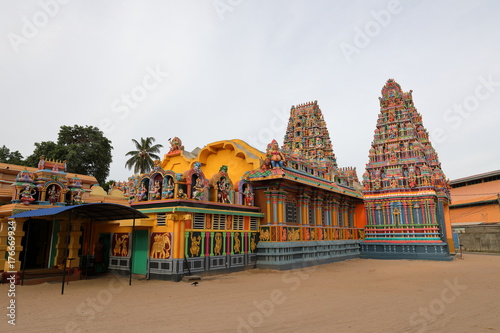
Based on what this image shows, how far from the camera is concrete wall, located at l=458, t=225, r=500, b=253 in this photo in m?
33.6

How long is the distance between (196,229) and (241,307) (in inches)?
226

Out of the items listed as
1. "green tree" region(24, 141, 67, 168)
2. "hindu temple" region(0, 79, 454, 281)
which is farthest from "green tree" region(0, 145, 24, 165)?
"hindu temple" region(0, 79, 454, 281)

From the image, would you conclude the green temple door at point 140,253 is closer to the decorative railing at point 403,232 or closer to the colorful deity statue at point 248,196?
the colorful deity statue at point 248,196

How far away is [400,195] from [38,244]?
80.2ft

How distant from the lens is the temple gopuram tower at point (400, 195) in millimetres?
24953

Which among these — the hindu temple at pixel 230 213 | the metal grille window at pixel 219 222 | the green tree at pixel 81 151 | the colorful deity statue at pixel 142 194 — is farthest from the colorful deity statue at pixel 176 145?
the green tree at pixel 81 151

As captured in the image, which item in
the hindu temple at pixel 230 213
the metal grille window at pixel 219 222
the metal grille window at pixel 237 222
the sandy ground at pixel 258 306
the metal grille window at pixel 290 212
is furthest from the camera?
the metal grille window at pixel 290 212

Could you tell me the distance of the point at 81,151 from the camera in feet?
118

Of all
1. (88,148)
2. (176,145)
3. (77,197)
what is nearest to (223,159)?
(176,145)

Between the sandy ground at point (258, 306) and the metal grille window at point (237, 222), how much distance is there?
3.01 meters

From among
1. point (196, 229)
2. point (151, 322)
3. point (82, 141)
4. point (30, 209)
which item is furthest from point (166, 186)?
point (82, 141)

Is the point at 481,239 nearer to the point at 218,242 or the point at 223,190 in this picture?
the point at 223,190

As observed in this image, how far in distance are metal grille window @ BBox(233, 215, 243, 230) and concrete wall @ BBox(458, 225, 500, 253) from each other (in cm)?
3081

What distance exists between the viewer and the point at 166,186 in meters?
14.2
